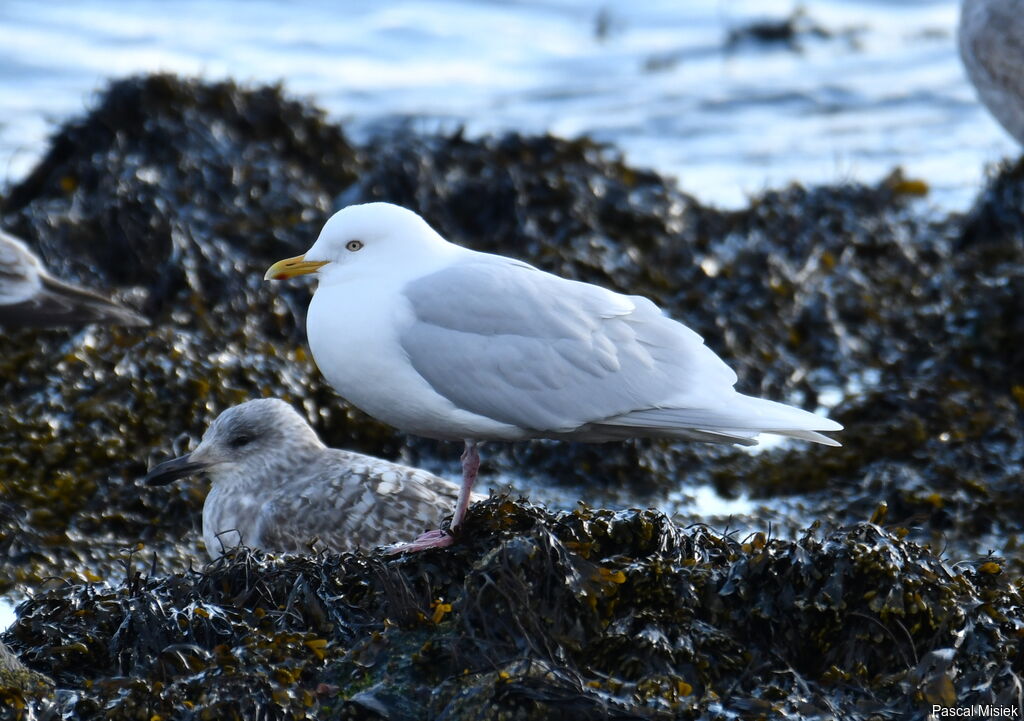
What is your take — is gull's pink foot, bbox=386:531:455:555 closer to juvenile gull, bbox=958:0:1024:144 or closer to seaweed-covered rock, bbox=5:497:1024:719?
seaweed-covered rock, bbox=5:497:1024:719

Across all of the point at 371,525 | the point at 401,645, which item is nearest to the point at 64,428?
the point at 371,525

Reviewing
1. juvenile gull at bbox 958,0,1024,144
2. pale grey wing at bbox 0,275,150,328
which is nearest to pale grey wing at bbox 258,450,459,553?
pale grey wing at bbox 0,275,150,328

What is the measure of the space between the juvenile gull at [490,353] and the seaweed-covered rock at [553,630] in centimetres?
39

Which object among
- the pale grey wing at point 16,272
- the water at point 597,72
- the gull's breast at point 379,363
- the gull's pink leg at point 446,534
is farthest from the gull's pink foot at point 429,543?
the water at point 597,72

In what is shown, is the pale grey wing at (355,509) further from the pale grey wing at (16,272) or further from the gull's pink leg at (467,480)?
the pale grey wing at (16,272)

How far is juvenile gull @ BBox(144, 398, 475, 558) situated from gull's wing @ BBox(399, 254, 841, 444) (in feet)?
2.11

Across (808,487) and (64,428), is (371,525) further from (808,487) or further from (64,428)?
(808,487)

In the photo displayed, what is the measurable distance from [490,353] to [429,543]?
0.62 meters

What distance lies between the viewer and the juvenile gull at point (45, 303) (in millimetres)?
5988

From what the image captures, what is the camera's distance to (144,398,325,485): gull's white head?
505 cm

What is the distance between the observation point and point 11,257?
6.20 metres

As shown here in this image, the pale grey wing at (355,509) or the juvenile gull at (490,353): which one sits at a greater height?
the juvenile gull at (490,353)

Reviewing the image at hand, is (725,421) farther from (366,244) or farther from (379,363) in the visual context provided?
(366,244)

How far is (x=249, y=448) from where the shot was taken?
5125 mm
